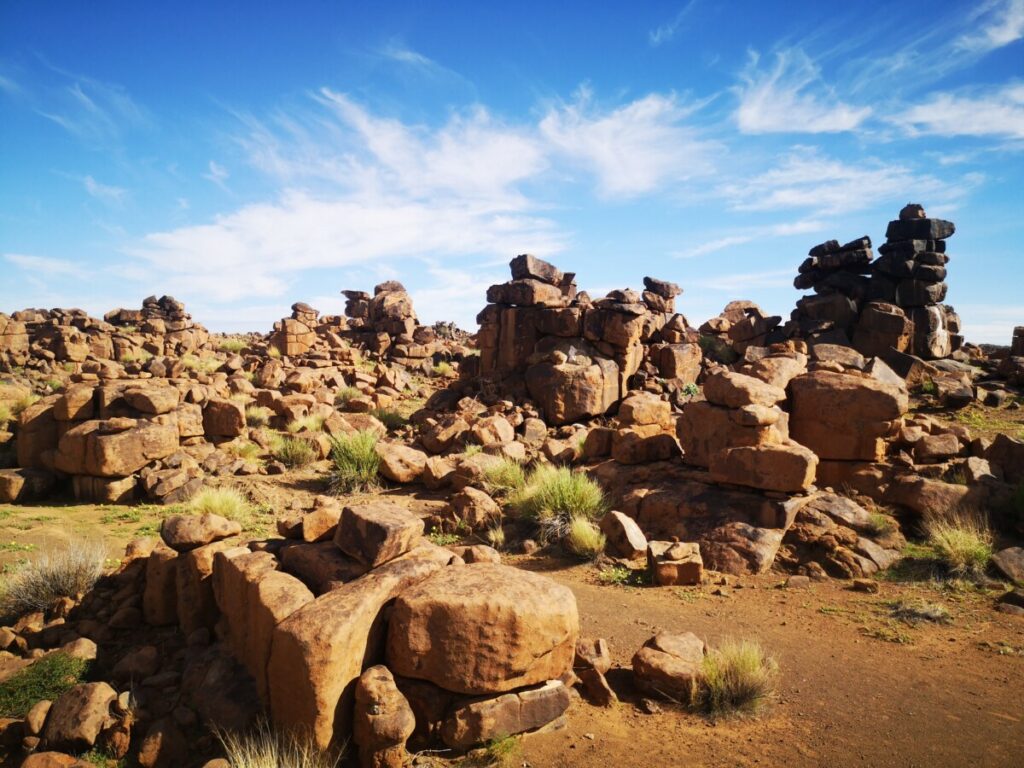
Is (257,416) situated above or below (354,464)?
above

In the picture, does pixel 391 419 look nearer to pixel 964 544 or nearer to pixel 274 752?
pixel 964 544

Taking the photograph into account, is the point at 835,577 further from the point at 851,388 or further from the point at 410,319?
the point at 410,319

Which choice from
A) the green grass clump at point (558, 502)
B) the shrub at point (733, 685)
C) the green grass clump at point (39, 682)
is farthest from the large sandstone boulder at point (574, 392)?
the green grass clump at point (39, 682)

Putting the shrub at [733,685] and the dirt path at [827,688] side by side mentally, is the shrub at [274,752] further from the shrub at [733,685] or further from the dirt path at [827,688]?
the shrub at [733,685]

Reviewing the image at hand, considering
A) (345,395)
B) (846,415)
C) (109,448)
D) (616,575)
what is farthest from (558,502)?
(345,395)

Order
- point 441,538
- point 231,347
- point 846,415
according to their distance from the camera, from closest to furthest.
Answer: point 441,538
point 846,415
point 231,347

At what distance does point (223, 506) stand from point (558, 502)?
18.9 feet

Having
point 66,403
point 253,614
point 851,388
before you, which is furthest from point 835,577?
point 66,403

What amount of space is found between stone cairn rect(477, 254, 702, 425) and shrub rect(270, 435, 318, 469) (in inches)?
283

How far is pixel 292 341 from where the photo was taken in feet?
101

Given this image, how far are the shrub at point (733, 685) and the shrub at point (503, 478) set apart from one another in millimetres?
7031

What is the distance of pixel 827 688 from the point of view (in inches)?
220

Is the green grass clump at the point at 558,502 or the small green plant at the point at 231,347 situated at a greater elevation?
the small green plant at the point at 231,347

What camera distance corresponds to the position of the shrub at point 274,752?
4.18 meters
